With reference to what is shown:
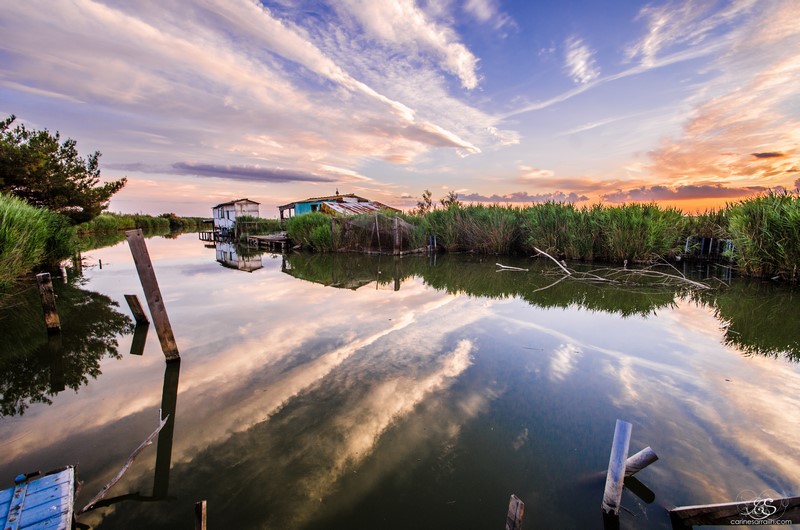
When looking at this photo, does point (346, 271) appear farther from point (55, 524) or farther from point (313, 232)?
point (55, 524)

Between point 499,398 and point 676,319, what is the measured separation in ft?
19.4

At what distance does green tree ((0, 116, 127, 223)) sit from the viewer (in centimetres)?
1431

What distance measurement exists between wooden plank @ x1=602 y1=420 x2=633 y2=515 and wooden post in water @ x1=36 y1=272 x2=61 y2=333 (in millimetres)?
8972

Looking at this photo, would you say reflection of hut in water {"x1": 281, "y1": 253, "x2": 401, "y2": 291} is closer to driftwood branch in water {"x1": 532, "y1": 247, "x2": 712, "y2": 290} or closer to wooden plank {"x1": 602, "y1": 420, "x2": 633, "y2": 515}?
driftwood branch in water {"x1": 532, "y1": 247, "x2": 712, "y2": 290}

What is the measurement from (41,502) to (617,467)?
12.3 feet

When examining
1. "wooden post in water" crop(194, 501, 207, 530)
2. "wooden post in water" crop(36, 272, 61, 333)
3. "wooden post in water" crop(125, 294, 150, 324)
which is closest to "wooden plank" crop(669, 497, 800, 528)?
"wooden post in water" crop(194, 501, 207, 530)

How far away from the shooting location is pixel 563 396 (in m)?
4.40

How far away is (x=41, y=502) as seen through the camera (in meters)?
2.26

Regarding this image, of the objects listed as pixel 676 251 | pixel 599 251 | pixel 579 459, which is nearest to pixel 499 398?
pixel 579 459

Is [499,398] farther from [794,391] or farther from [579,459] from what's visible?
[794,391]

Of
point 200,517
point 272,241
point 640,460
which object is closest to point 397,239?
point 272,241

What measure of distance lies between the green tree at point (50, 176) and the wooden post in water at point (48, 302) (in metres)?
11.5

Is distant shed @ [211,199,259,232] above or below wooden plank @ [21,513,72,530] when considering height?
above

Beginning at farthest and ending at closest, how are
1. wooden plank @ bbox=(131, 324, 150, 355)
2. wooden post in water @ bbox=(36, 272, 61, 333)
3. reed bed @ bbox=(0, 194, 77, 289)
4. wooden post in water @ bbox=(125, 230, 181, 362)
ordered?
reed bed @ bbox=(0, 194, 77, 289), wooden post in water @ bbox=(36, 272, 61, 333), wooden plank @ bbox=(131, 324, 150, 355), wooden post in water @ bbox=(125, 230, 181, 362)
